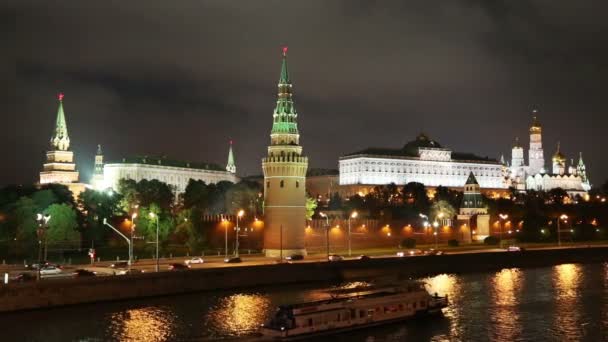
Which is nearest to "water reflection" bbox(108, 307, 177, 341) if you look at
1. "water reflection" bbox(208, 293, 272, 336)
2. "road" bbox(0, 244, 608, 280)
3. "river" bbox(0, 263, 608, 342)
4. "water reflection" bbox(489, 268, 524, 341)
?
"river" bbox(0, 263, 608, 342)

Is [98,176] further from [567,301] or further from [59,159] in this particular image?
[567,301]

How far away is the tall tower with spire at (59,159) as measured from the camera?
152 m

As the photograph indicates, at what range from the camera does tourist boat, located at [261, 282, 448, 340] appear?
46.1 metres

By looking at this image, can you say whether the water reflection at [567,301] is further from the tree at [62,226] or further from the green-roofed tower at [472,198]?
the tree at [62,226]

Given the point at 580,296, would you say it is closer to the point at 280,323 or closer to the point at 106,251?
the point at 280,323

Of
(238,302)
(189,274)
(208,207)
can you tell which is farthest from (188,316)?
(208,207)

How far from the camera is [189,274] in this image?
63562mm

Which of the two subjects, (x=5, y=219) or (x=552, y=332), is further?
(x=5, y=219)

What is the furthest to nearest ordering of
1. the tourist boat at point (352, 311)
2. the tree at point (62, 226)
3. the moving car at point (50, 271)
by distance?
the tree at point (62, 226) < the moving car at point (50, 271) < the tourist boat at point (352, 311)

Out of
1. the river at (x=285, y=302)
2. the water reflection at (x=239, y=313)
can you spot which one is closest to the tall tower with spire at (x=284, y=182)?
the river at (x=285, y=302)

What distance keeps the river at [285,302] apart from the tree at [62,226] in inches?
1076

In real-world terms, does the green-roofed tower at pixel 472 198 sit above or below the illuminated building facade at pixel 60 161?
below

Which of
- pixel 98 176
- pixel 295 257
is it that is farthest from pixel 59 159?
pixel 295 257

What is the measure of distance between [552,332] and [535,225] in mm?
89312
